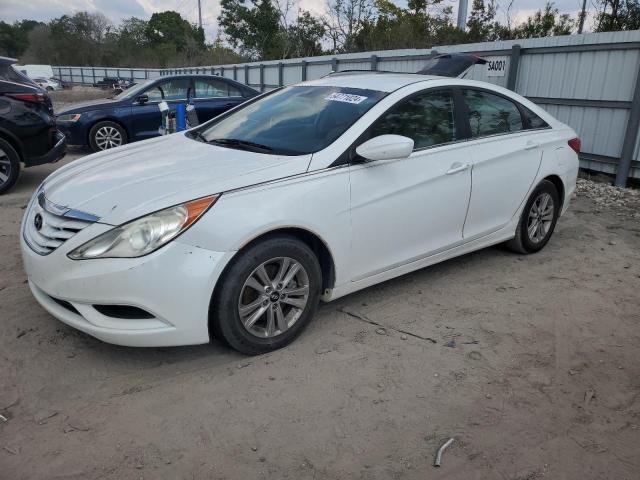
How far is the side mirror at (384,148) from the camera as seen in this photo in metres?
3.34

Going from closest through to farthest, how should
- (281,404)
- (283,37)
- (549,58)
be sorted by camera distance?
1. (281,404)
2. (549,58)
3. (283,37)

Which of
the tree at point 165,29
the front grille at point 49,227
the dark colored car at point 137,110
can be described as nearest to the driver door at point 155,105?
the dark colored car at point 137,110

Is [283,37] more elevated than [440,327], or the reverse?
[283,37]

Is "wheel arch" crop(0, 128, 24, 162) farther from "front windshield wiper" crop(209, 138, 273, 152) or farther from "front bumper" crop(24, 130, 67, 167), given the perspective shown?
"front windshield wiper" crop(209, 138, 273, 152)

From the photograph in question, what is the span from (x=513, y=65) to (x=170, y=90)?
6237mm

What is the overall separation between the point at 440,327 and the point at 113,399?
6.75 ft

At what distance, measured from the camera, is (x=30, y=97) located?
274 inches

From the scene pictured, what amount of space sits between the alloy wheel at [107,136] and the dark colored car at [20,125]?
261 cm

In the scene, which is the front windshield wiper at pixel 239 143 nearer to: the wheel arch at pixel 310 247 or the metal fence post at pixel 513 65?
the wheel arch at pixel 310 247

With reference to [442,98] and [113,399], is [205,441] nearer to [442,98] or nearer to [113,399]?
[113,399]

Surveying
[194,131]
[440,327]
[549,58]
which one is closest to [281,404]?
[440,327]

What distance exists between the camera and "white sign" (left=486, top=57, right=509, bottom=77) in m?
9.31

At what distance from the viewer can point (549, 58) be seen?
8.61 m

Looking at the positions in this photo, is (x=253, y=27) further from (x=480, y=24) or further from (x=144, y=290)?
(x=144, y=290)
